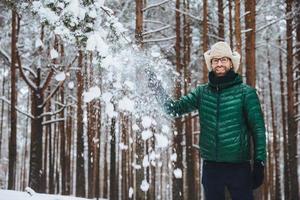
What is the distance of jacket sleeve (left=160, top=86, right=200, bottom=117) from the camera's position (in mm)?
4266

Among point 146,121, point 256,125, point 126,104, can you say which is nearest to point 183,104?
point 256,125

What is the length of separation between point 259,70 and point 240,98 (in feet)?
68.8

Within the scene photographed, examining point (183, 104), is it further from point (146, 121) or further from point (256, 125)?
point (146, 121)

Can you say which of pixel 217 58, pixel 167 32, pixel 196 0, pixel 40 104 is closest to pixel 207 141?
pixel 217 58

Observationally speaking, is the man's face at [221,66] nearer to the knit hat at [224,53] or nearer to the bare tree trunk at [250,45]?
the knit hat at [224,53]

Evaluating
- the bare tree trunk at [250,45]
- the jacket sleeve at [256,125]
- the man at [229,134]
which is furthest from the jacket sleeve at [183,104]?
the bare tree trunk at [250,45]

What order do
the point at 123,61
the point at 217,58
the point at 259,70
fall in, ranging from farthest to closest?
1. the point at 259,70
2. the point at 123,61
3. the point at 217,58

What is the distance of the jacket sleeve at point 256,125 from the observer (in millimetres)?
3812

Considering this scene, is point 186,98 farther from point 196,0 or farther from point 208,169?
point 196,0

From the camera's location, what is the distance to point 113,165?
17500mm

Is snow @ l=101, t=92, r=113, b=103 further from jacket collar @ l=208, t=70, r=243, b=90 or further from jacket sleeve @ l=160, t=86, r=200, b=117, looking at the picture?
jacket collar @ l=208, t=70, r=243, b=90

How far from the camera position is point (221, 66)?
4.05 meters

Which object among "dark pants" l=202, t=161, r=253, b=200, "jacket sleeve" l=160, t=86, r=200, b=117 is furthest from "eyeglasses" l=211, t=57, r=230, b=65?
"dark pants" l=202, t=161, r=253, b=200

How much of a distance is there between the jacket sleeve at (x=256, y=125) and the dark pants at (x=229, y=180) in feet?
0.61
